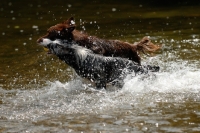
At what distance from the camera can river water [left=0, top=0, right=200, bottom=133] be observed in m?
6.91

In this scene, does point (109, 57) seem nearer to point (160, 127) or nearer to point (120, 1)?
point (160, 127)

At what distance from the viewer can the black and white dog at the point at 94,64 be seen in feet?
28.4

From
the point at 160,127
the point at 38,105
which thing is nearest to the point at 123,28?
the point at 38,105

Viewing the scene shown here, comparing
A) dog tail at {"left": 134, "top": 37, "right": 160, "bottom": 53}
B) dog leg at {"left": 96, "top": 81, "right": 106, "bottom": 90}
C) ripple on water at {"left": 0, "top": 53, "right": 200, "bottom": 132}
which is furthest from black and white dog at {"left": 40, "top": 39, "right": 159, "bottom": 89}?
dog tail at {"left": 134, "top": 37, "right": 160, "bottom": 53}

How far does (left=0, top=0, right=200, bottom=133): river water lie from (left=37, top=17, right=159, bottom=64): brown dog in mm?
515

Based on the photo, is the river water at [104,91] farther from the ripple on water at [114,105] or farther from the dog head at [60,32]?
the dog head at [60,32]

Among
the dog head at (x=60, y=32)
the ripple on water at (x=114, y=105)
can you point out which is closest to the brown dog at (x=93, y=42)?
the dog head at (x=60, y=32)

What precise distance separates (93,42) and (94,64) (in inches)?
16.0

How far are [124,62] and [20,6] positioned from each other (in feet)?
44.3

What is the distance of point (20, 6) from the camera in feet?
70.7

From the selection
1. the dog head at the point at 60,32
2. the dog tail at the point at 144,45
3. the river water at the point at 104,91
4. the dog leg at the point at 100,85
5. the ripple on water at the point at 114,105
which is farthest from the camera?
the dog tail at the point at 144,45

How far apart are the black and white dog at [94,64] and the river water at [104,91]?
175 mm

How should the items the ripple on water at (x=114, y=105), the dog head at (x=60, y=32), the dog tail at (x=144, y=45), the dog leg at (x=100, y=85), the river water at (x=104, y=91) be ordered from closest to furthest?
1. the ripple on water at (x=114, y=105)
2. the river water at (x=104, y=91)
3. the dog head at (x=60, y=32)
4. the dog leg at (x=100, y=85)
5. the dog tail at (x=144, y=45)

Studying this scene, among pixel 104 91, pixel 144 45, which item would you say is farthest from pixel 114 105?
pixel 144 45
